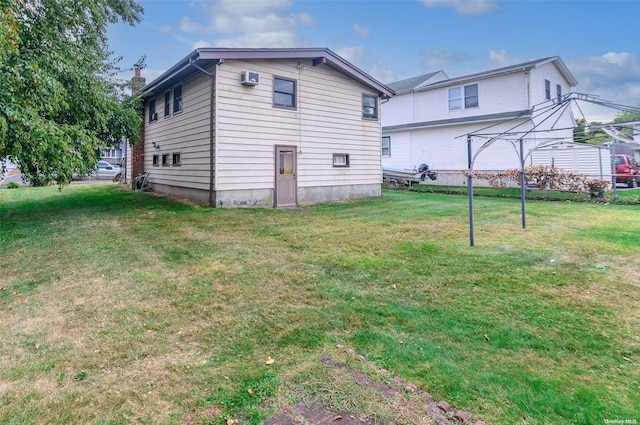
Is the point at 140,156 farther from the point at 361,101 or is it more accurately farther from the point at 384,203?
the point at 384,203

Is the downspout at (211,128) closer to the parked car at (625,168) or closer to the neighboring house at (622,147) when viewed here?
the neighboring house at (622,147)

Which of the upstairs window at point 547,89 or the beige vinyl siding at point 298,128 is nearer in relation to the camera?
the beige vinyl siding at point 298,128

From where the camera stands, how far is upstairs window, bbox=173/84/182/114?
1290cm

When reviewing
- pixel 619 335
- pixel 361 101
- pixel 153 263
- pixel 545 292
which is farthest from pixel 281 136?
pixel 619 335

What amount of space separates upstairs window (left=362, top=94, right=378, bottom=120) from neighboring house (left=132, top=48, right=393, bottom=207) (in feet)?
0.13

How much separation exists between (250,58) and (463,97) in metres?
13.8

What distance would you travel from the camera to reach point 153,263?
5.40m

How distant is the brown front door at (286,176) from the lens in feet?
38.3

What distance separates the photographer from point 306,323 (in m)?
3.48

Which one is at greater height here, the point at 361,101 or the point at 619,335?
the point at 361,101

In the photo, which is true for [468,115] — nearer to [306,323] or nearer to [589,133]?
[589,133]

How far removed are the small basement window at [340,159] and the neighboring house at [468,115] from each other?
6.22 meters

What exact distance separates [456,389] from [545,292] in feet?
8.14

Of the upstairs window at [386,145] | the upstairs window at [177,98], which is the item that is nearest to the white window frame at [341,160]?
the upstairs window at [177,98]
